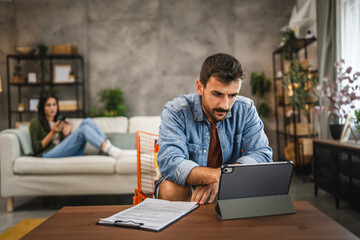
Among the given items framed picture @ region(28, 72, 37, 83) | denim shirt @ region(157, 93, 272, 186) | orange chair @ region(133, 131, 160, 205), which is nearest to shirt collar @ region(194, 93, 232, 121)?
denim shirt @ region(157, 93, 272, 186)

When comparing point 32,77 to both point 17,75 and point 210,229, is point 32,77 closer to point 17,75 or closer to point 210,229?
point 17,75

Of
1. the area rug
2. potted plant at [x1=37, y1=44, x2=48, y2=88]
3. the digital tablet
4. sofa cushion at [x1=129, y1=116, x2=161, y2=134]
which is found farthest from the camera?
potted plant at [x1=37, y1=44, x2=48, y2=88]

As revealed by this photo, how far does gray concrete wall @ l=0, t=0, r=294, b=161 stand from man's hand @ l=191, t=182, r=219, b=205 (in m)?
3.98

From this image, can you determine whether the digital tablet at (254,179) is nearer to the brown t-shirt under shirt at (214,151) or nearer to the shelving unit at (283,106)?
the brown t-shirt under shirt at (214,151)

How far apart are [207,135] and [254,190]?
0.58 metres

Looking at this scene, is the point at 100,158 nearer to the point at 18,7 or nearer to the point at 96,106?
the point at 96,106

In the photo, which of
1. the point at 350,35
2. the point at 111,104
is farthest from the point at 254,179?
the point at 111,104

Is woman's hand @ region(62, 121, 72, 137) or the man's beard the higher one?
the man's beard

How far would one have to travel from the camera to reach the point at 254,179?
111cm

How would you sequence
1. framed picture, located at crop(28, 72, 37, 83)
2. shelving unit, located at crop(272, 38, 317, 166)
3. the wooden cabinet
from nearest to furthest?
the wooden cabinet → shelving unit, located at crop(272, 38, 317, 166) → framed picture, located at crop(28, 72, 37, 83)

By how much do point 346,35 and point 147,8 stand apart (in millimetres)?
2965

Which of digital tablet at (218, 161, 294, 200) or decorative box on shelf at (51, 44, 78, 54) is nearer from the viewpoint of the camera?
digital tablet at (218, 161, 294, 200)

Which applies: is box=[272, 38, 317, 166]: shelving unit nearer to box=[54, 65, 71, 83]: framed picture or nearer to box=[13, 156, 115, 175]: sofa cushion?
box=[13, 156, 115, 175]: sofa cushion

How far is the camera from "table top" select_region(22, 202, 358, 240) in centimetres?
95
